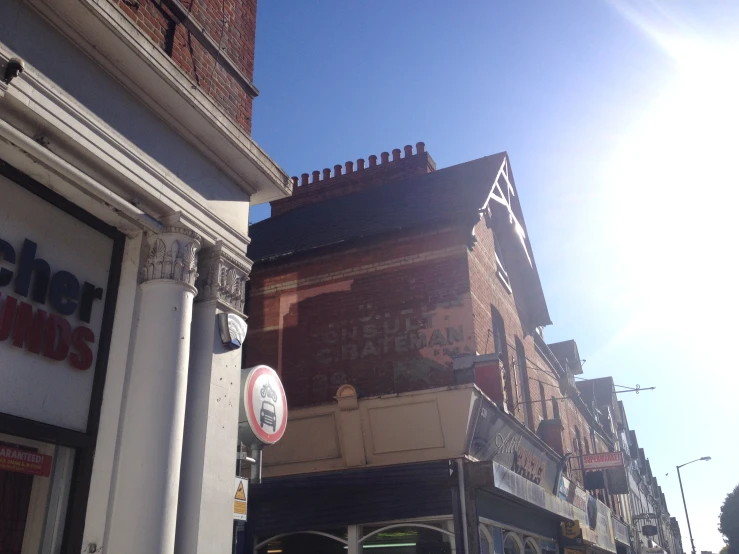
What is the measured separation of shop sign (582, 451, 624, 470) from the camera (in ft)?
69.4

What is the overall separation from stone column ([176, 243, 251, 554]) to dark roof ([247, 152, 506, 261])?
25.6 feet

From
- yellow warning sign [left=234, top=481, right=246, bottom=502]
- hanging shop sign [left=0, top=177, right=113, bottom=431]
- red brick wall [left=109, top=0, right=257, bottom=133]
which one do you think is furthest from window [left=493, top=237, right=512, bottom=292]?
hanging shop sign [left=0, top=177, right=113, bottom=431]

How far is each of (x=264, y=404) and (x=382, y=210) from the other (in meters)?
9.77

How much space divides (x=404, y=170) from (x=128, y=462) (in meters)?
15.5

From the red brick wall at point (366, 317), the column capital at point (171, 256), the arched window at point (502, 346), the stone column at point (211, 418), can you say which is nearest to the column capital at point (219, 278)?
the stone column at point (211, 418)

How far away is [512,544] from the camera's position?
13.5 meters

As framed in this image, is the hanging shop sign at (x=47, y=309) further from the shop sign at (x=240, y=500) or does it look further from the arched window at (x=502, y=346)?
the arched window at (x=502, y=346)

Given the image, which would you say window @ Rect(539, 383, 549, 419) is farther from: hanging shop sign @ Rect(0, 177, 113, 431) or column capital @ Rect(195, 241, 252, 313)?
hanging shop sign @ Rect(0, 177, 113, 431)

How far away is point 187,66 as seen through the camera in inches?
272

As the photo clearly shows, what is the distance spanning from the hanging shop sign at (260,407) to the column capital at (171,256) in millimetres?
1413

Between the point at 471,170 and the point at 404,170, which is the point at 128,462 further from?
the point at 404,170

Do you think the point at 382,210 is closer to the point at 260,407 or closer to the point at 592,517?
the point at 260,407

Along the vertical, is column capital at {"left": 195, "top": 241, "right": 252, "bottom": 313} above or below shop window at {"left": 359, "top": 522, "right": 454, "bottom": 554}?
above

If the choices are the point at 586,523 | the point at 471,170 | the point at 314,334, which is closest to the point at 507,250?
the point at 471,170
